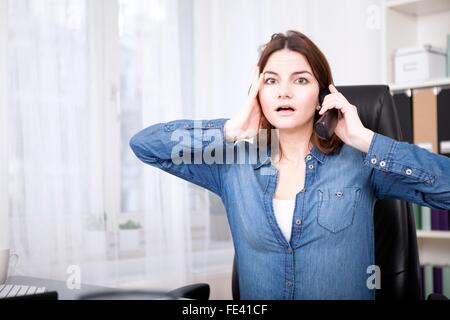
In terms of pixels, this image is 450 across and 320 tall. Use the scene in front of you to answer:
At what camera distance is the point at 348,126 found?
97 centimetres

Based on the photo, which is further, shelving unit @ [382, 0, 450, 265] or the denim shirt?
shelving unit @ [382, 0, 450, 265]

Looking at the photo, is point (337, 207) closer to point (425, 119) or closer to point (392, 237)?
point (392, 237)

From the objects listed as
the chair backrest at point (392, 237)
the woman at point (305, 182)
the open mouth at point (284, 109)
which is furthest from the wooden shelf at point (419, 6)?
the open mouth at point (284, 109)

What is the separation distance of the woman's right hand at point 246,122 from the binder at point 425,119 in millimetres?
1048

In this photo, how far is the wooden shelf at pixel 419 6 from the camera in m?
2.06

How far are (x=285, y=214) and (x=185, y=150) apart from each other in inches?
10.3

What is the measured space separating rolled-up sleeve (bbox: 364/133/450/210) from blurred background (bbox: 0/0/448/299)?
2.80ft

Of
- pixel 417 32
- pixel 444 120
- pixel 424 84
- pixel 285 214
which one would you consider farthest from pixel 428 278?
pixel 285 214

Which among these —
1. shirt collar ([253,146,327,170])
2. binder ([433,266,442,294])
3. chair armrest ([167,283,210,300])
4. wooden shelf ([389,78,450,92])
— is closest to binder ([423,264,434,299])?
binder ([433,266,442,294])

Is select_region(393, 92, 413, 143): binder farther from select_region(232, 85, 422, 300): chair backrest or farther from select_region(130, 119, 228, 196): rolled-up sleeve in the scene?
select_region(130, 119, 228, 196): rolled-up sleeve

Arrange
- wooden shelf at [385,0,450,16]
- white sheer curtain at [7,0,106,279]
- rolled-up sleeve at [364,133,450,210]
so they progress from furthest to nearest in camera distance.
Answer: wooden shelf at [385,0,450,16], white sheer curtain at [7,0,106,279], rolled-up sleeve at [364,133,450,210]

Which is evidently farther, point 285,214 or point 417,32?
point 417,32

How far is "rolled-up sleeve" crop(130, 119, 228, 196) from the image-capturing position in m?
1.09

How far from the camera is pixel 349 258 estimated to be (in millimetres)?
953
